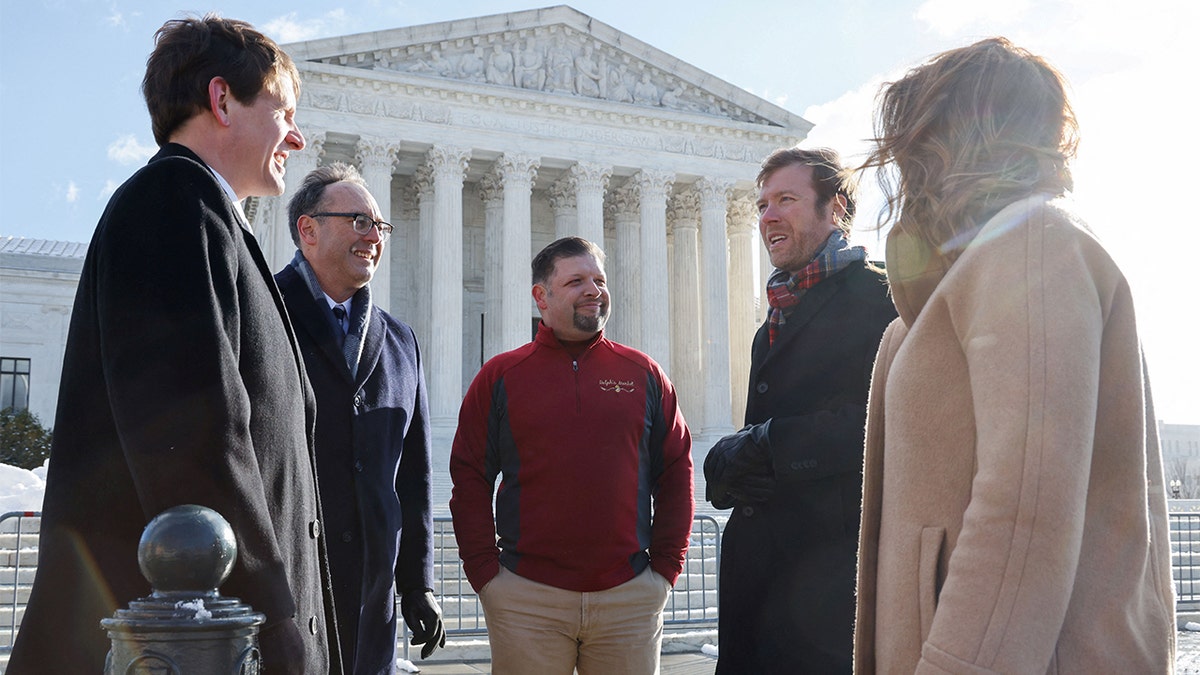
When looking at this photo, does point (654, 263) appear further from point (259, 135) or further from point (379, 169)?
point (259, 135)

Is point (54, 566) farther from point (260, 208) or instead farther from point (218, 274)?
point (260, 208)

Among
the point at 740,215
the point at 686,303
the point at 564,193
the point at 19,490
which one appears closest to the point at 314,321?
the point at 19,490

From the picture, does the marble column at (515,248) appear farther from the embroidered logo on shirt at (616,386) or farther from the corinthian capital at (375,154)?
the embroidered logo on shirt at (616,386)

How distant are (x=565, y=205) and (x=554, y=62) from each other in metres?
4.36

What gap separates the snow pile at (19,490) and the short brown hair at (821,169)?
43.3 feet

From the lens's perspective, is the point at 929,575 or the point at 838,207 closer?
the point at 929,575

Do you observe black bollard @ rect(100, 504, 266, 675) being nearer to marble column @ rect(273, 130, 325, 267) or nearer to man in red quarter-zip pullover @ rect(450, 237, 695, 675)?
man in red quarter-zip pullover @ rect(450, 237, 695, 675)

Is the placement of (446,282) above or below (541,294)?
above

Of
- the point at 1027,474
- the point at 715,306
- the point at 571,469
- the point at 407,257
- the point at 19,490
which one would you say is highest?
the point at 407,257

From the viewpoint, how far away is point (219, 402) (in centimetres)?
229

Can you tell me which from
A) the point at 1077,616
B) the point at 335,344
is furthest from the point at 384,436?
the point at 1077,616

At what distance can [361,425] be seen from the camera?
4.11 m

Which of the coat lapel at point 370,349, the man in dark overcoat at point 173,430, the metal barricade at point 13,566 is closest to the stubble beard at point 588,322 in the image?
the coat lapel at point 370,349

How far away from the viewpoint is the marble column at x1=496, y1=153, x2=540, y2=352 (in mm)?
29453
